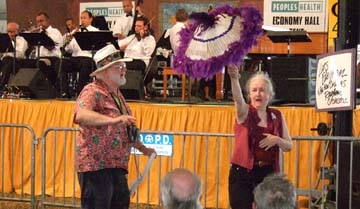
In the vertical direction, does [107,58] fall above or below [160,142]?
above

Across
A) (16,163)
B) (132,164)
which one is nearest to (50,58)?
(16,163)

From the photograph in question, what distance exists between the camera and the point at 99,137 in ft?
18.3

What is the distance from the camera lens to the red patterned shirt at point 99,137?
219 inches

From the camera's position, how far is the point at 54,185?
945 centimetres

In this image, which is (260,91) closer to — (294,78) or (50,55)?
(294,78)

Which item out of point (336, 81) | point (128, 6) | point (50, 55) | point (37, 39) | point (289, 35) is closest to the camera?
point (336, 81)

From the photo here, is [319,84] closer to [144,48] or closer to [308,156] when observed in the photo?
[308,156]

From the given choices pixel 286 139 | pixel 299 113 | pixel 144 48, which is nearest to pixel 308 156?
pixel 299 113

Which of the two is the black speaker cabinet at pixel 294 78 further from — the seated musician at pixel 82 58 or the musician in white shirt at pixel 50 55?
the musician in white shirt at pixel 50 55

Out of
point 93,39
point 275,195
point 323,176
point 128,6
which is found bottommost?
point 323,176

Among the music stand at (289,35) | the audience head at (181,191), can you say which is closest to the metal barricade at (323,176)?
the audience head at (181,191)

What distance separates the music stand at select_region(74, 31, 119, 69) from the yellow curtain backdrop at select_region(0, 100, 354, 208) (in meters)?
2.06

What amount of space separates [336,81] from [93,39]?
236 inches

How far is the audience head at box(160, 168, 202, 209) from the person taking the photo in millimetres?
3771
